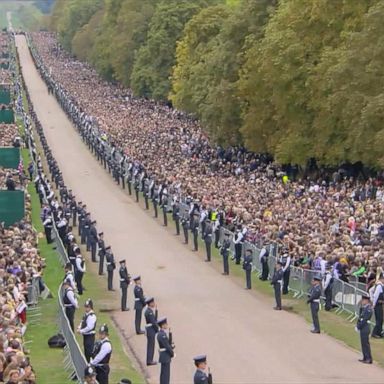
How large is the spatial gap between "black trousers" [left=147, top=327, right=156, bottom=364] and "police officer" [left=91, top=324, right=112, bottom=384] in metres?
2.79

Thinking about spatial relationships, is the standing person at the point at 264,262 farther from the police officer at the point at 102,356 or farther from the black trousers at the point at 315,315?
the police officer at the point at 102,356

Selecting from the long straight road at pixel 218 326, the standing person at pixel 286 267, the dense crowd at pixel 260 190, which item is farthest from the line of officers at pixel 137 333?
the dense crowd at pixel 260 190

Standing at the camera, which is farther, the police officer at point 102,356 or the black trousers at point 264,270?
the black trousers at point 264,270

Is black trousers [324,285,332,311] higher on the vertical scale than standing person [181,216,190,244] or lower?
higher

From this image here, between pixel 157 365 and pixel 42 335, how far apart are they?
14.2ft

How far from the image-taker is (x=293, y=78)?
206 feet

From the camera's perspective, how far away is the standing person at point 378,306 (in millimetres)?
29047

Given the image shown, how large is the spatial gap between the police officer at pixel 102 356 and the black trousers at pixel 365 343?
592 cm

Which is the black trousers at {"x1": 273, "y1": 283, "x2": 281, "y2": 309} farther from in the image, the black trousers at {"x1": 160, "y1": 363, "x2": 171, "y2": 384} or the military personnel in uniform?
the military personnel in uniform

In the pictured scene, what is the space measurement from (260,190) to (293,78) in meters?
13.5

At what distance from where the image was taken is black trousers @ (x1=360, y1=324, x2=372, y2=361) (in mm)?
27062

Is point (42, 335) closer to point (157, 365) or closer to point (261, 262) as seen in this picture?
point (157, 365)

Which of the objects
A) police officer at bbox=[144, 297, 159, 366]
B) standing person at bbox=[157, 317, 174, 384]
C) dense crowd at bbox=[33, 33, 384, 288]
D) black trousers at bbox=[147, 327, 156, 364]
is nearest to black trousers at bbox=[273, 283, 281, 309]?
dense crowd at bbox=[33, 33, 384, 288]

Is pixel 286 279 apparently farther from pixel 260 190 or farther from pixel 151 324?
pixel 260 190
